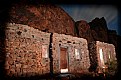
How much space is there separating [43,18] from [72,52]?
5.85 metres

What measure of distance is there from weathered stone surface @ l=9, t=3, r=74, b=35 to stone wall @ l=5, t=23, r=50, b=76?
8.18 ft

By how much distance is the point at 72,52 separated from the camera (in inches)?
458

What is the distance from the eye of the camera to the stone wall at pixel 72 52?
10484mm

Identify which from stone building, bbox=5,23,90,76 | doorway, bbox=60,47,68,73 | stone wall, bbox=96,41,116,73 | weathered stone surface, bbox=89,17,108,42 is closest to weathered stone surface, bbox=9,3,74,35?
stone building, bbox=5,23,90,76

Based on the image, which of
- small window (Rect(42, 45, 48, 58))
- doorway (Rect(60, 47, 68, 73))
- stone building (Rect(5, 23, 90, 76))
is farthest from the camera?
doorway (Rect(60, 47, 68, 73))

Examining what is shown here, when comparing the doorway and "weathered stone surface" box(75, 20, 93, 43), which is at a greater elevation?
"weathered stone surface" box(75, 20, 93, 43)

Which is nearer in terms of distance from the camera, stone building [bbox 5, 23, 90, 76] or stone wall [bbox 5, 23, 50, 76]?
stone wall [bbox 5, 23, 50, 76]

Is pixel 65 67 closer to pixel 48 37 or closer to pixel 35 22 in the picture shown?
pixel 48 37

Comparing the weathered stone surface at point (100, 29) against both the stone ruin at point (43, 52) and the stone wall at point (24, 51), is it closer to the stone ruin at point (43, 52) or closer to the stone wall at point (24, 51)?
the stone ruin at point (43, 52)

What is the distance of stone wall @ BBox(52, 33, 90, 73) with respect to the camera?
10484 millimetres

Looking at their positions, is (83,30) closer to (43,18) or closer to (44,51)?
(43,18)

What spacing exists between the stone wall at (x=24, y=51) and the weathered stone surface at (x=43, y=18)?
98.1 inches

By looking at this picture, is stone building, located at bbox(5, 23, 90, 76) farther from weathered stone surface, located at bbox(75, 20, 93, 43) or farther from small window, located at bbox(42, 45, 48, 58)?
weathered stone surface, located at bbox(75, 20, 93, 43)

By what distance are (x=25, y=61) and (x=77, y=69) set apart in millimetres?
4816
